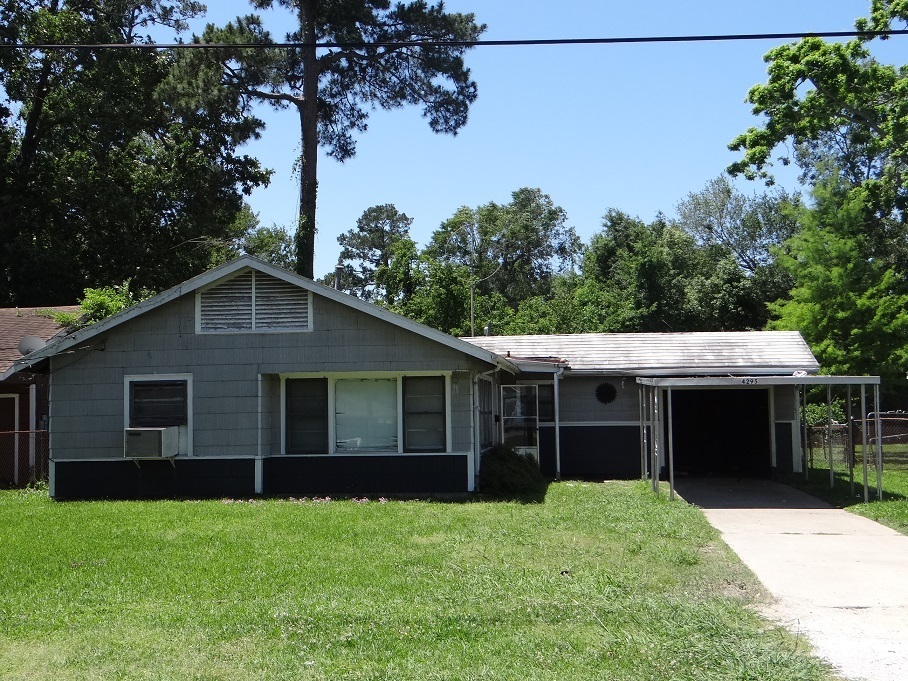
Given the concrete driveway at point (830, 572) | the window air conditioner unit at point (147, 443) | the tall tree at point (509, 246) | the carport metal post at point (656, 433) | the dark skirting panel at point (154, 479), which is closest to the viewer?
the concrete driveway at point (830, 572)

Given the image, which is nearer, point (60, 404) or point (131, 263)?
point (60, 404)

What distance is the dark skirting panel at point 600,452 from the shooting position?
774 inches

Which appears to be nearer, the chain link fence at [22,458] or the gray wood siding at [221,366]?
the gray wood siding at [221,366]

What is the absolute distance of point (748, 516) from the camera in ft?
44.7

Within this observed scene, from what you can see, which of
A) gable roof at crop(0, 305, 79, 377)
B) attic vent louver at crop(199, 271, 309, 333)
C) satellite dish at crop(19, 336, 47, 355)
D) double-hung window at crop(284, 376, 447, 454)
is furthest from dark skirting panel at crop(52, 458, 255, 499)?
gable roof at crop(0, 305, 79, 377)

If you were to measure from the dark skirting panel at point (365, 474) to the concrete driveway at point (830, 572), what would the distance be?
406 centimetres

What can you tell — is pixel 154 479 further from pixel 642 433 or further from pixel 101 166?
pixel 101 166

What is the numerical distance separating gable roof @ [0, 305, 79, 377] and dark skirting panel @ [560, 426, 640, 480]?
39.2 feet

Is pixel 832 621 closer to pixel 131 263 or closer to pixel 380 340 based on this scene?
pixel 380 340

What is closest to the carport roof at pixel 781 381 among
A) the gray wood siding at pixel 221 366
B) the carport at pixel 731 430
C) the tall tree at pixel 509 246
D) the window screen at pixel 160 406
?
the gray wood siding at pixel 221 366

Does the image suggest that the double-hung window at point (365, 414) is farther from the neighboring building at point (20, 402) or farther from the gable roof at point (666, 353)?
the neighboring building at point (20, 402)

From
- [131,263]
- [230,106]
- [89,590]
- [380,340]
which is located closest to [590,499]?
[380,340]

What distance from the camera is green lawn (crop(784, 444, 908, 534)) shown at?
1312 cm

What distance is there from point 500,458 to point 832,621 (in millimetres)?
9605
